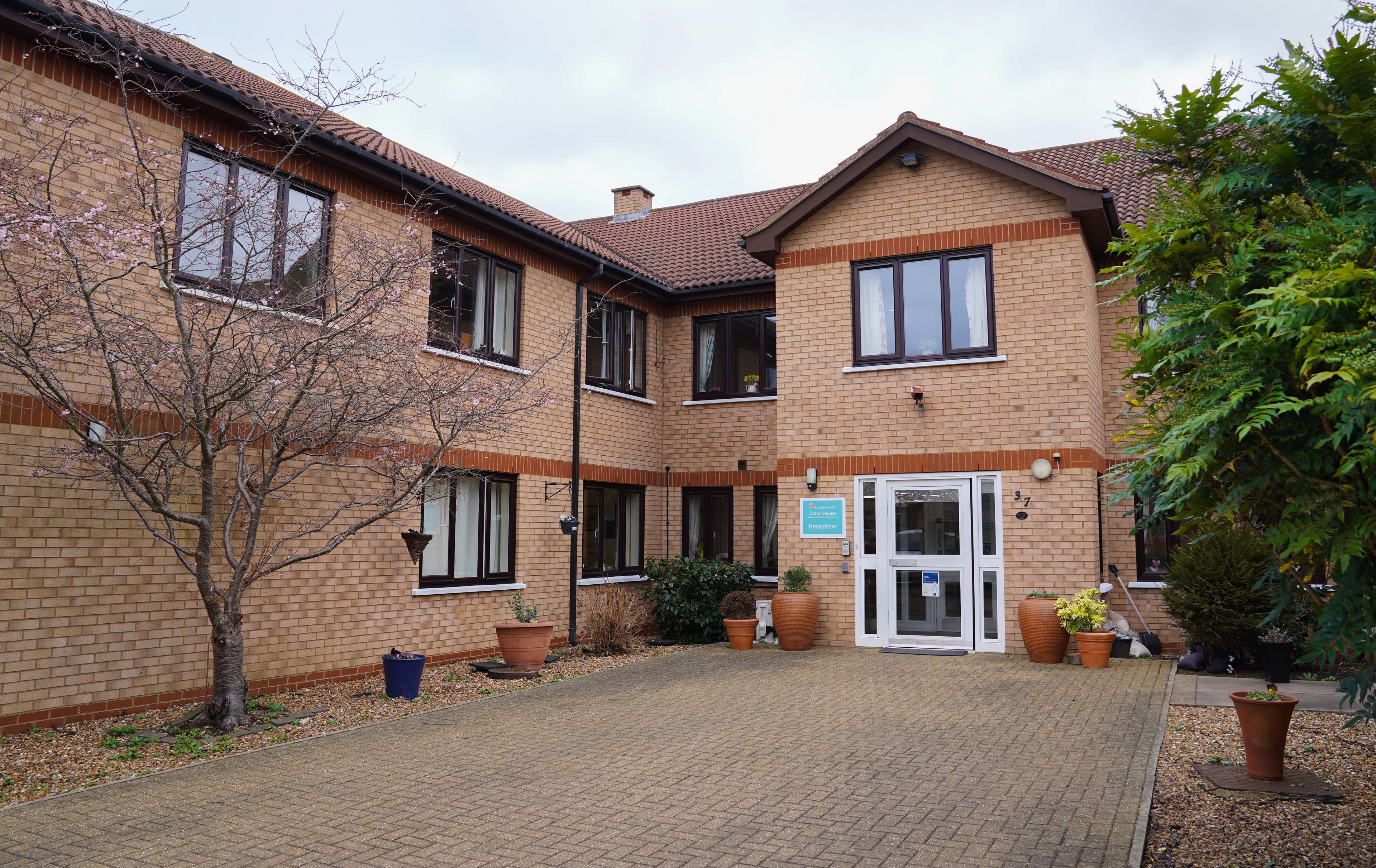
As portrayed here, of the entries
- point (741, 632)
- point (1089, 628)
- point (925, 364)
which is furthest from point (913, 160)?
point (741, 632)

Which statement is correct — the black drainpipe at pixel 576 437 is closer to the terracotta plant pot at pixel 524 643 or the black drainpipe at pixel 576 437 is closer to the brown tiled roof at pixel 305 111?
the brown tiled roof at pixel 305 111

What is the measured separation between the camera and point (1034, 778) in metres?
6.26

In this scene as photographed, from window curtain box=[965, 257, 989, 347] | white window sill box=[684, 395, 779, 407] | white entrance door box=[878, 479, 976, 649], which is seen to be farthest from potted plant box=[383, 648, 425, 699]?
Answer: window curtain box=[965, 257, 989, 347]

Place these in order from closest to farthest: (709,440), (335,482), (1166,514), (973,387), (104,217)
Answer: (1166,514), (104,217), (335,482), (973,387), (709,440)

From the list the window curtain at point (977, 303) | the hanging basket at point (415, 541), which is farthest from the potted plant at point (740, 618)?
the window curtain at point (977, 303)

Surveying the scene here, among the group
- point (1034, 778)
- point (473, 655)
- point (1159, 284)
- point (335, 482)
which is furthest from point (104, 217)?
point (1034, 778)

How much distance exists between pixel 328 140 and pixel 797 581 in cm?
816

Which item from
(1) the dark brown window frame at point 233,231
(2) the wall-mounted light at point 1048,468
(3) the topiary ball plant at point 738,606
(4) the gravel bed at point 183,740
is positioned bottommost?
(4) the gravel bed at point 183,740

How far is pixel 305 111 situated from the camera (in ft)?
34.6

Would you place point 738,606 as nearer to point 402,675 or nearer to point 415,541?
point 415,541

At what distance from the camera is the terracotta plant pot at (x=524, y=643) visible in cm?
1105

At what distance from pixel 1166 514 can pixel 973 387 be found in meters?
7.80

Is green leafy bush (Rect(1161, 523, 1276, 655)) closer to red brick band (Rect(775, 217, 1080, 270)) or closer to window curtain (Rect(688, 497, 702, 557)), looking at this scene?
red brick band (Rect(775, 217, 1080, 270))

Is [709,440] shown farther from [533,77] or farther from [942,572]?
[533,77]
